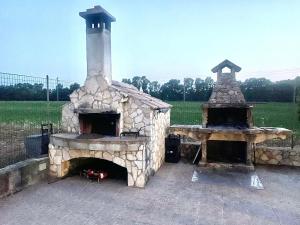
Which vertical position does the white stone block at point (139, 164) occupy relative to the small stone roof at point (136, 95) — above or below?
below

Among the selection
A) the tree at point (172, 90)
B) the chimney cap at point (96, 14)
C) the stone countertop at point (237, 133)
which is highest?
the chimney cap at point (96, 14)

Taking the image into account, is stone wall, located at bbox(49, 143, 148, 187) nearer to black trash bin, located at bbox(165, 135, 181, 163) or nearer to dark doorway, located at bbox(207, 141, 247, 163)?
black trash bin, located at bbox(165, 135, 181, 163)

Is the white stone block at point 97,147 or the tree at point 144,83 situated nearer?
the white stone block at point 97,147

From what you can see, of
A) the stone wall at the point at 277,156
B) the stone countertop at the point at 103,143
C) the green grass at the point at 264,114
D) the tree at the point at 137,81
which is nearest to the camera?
the stone countertop at the point at 103,143

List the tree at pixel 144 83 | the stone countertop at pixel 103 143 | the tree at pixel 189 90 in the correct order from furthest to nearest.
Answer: the tree at pixel 144 83
the tree at pixel 189 90
the stone countertop at pixel 103 143

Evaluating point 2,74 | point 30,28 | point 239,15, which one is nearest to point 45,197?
point 2,74

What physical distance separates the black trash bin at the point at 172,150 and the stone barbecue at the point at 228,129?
16.9 inches

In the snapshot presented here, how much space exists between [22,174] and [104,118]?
8.26 feet

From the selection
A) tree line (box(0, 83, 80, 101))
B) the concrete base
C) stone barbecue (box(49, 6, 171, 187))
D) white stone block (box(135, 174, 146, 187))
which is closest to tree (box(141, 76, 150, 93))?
tree line (box(0, 83, 80, 101))

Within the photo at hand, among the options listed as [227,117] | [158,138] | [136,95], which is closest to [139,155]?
[158,138]

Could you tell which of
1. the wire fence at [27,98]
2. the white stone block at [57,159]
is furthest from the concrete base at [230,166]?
the wire fence at [27,98]

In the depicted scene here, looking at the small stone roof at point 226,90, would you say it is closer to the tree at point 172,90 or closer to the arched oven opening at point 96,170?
the arched oven opening at point 96,170

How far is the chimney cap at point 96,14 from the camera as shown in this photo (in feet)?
20.2

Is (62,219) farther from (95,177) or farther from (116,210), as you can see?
(95,177)
